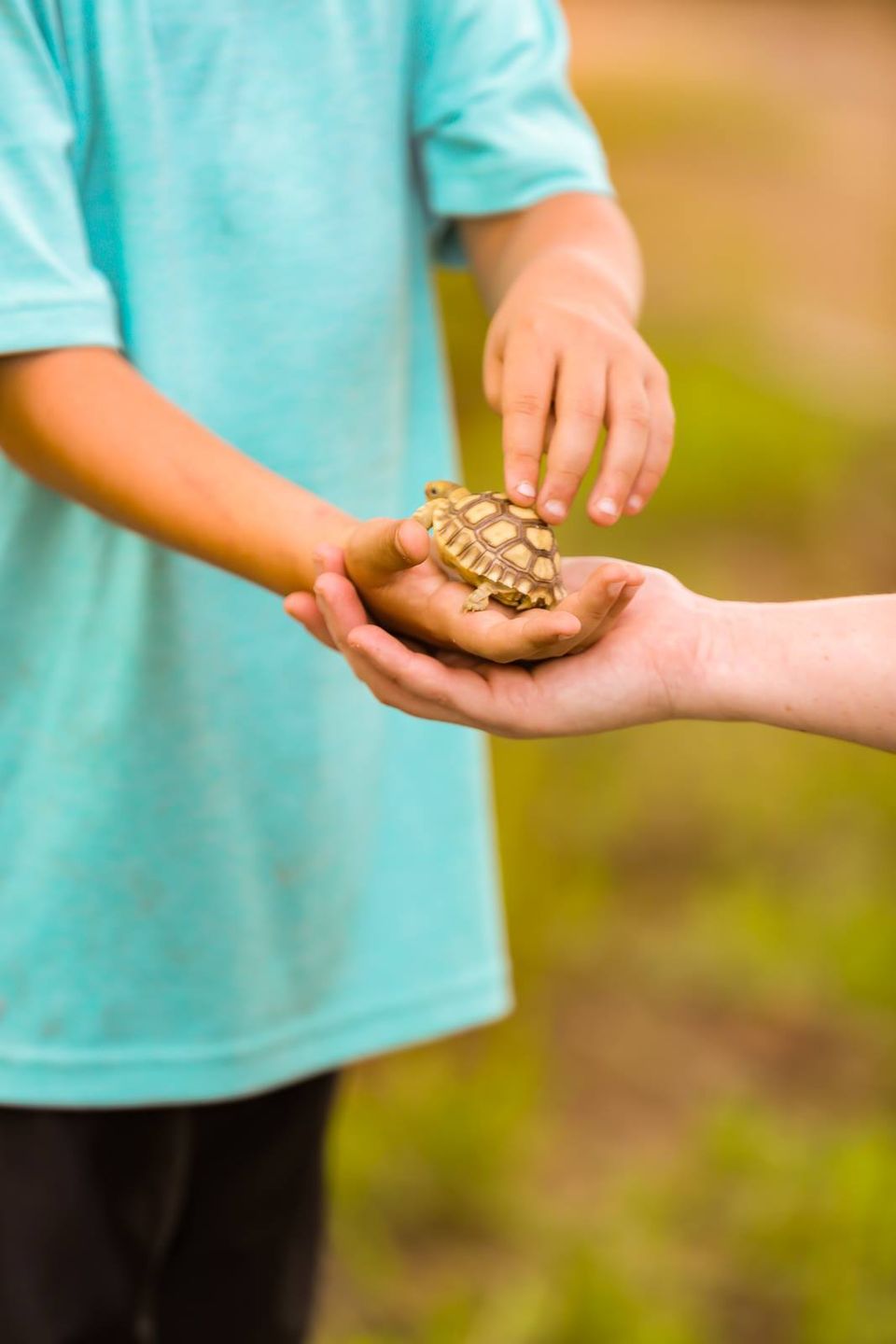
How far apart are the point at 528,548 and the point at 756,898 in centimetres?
217

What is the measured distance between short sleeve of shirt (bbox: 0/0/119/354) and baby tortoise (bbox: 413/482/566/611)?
0.46 metres

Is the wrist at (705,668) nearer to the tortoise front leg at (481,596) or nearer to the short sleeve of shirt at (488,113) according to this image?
the tortoise front leg at (481,596)

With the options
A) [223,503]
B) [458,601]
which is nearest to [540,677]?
[458,601]

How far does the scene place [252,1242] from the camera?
6.07ft

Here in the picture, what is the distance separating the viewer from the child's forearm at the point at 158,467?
1312 mm

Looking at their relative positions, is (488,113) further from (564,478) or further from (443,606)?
(443,606)

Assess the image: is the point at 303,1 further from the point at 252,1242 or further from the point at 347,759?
the point at 252,1242

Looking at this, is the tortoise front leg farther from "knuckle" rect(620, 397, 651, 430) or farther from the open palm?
"knuckle" rect(620, 397, 651, 430)

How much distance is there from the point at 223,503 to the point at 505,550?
1.14ft

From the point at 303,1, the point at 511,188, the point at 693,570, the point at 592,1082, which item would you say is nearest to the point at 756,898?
the point at 592,1082

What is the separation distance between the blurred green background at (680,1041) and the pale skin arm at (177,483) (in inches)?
61.2

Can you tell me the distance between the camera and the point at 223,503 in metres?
1.32

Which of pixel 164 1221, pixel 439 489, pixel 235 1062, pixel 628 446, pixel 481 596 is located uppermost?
pixel 628 446

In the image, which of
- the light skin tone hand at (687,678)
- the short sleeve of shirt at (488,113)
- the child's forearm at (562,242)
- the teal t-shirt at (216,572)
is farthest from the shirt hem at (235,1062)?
the short sleeve of shirt at (488,113)
